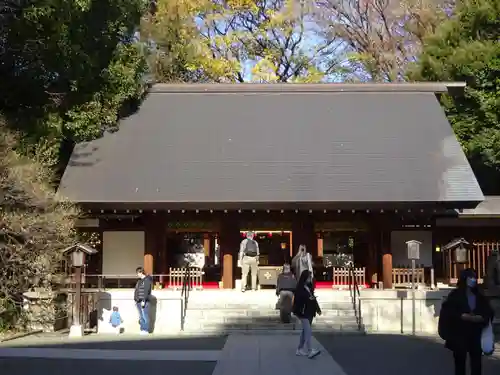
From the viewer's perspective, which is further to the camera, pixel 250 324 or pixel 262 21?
pixel 262 21

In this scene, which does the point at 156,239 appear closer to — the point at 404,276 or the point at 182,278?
the point at 182,278

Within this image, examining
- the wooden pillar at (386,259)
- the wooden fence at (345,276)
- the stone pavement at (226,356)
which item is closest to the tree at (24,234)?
the stone pavement at (226,356)

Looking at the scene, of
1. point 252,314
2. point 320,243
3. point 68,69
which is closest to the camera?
point 252,314

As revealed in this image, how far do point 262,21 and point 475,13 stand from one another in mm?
10998

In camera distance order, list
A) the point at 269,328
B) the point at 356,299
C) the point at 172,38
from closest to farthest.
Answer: the point at 269,328 → the point at 356,299 → the point at 172,38

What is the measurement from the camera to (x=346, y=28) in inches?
1246

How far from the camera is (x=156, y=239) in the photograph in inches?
763

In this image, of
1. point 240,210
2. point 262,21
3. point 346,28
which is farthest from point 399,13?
point 240,210

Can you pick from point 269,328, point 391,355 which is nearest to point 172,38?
point 269,328

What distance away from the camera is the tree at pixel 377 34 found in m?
30.9

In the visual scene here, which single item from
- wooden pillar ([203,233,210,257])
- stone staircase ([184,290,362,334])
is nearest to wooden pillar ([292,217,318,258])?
stone staircase ([184,290,362,334])

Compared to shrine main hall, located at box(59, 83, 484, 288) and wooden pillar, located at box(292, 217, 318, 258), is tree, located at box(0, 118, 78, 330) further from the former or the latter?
wooden pillar, located at box(292, 217, 318, 258)

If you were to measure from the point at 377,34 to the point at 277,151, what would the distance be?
1391 cm

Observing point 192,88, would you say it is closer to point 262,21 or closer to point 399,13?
point 262,21
